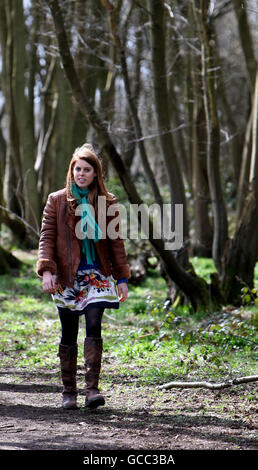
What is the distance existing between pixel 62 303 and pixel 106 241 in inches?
23.5

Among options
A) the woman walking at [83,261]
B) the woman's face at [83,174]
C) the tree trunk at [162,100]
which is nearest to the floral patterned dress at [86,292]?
the woman walking at [83,261]

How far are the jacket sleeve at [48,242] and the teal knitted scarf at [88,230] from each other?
22 cm

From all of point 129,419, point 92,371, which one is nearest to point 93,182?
point 92,371

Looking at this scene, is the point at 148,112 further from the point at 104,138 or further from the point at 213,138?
the point at 104,138

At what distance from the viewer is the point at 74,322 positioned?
17.3 feet

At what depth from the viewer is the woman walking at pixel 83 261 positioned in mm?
5078

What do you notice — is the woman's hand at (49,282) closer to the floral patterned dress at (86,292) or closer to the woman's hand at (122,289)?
the floral patterned dress at (86,292)

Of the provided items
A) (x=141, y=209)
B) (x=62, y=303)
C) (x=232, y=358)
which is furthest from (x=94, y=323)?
(x=141, y=209)

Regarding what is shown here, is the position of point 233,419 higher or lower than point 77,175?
lower

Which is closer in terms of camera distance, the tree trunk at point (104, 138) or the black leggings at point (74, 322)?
the black leggings at point (74, 322)

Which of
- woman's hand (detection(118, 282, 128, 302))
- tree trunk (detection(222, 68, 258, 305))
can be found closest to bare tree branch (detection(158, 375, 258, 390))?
woman's hand (detection(118, 282, 128, 302))

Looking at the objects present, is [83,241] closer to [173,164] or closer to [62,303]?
[62,303]

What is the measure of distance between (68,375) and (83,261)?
0.93 m

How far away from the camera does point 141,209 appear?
8.59 meters
